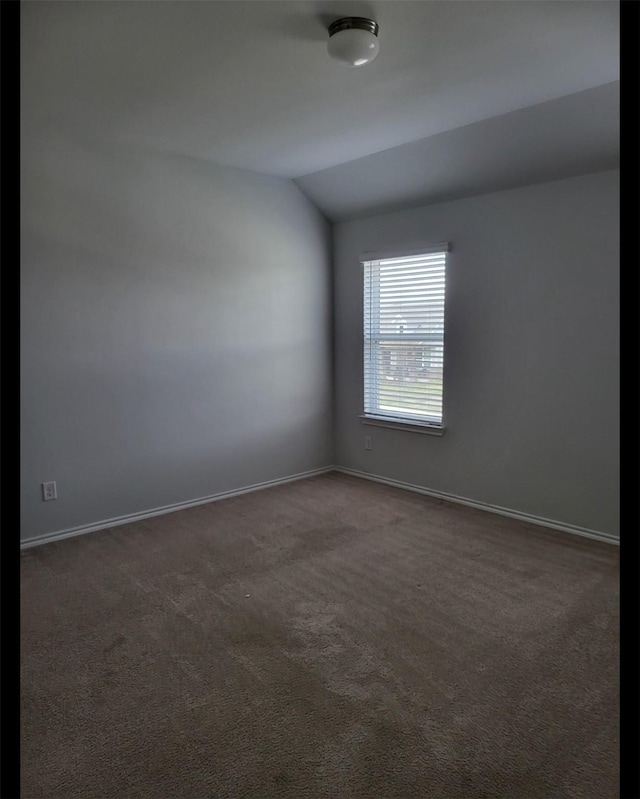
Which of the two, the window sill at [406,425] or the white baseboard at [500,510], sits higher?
the window sill at [406,425]

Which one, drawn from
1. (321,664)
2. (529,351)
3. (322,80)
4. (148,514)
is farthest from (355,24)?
(148,514)

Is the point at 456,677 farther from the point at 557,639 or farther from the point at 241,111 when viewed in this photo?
the point at 241,111

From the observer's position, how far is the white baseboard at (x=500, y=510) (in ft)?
11.8

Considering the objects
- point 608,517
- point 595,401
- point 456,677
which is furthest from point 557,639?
point 595,401

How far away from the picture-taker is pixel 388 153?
4051 millimetres

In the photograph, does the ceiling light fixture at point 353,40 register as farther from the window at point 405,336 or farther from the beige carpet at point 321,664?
the beige carpet at point 321,664

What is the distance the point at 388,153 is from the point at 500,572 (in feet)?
9.60

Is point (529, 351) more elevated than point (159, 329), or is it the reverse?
point (159, 329)

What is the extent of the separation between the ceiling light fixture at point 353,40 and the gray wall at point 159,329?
201cm

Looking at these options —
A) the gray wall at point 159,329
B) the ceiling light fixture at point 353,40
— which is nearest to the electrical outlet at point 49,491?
the gray wall at point 159,329

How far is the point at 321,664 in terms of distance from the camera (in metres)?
2.34

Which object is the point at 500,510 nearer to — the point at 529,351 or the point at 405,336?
the point at 529,351

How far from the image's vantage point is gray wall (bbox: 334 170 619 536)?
3.53m

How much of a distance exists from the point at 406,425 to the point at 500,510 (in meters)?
1.02
